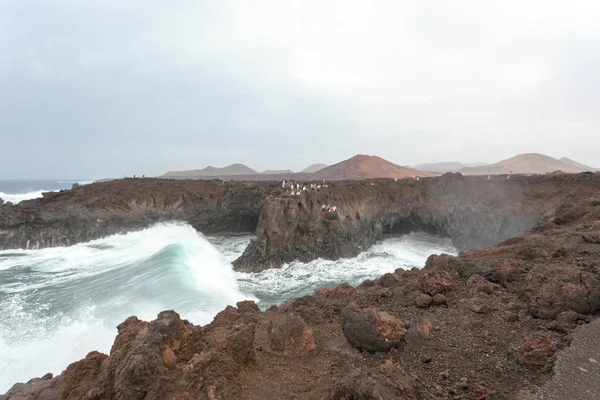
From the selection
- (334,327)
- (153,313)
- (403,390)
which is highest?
(403,390)

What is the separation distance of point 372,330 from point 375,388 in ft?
4.81

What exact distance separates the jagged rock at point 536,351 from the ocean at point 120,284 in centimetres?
840

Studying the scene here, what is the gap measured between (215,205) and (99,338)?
18.1 m

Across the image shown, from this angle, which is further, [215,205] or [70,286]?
[215,205]

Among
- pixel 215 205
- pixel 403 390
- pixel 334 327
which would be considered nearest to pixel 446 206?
pixel 215 205

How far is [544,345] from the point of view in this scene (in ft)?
11.1

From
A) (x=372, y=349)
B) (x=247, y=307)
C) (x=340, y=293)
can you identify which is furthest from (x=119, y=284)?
(x=372, y=349)

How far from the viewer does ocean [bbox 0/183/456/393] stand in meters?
8.27

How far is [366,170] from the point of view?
6575cm

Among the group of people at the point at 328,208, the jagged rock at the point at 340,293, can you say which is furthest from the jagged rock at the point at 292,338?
the group of people at the point at 328,208

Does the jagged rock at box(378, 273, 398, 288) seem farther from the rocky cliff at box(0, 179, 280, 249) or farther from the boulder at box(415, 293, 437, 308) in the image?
the rocky cliff at box(0, 179, 280, 249)

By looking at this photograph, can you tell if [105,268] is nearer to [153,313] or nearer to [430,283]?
[153,313]

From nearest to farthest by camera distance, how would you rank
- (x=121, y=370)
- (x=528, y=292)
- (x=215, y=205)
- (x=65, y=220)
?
(x=121, y=370) < (x=528, y=292) < (x=65, y=220) < (x=215, y=205)

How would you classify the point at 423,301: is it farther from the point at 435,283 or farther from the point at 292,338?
the point at 292,338
